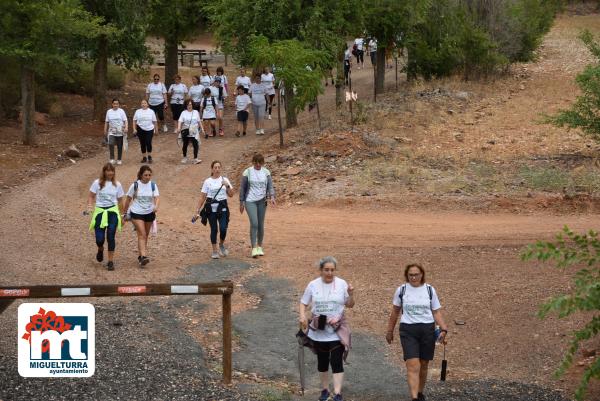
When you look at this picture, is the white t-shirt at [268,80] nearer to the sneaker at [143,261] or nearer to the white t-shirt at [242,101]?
the white t-shirt at [242,101]

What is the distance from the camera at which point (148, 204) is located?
574 inches

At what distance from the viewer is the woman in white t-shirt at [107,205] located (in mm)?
14398

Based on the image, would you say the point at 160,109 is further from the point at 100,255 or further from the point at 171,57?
the point at 100,255

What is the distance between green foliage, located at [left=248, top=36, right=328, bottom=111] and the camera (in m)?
23.4

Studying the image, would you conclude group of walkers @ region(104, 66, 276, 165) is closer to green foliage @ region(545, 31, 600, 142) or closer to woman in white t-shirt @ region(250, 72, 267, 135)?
woman in white t-shirt @ region(250, 72, 267, 135)

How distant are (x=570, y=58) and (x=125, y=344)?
1300 inches

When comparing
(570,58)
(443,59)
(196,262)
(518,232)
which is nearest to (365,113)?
(443,59)

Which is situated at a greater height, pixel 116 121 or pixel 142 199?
pixel 116 121

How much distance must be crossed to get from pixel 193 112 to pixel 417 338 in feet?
45.6

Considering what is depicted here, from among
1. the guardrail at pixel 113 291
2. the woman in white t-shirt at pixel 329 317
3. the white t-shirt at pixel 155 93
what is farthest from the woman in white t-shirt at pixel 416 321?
the white t-shirt at pixel 155 93

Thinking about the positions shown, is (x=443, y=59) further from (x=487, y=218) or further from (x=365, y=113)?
(x=487, y=218)

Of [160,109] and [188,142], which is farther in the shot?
[160,109]

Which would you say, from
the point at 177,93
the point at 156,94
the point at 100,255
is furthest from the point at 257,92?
the point at 100,255

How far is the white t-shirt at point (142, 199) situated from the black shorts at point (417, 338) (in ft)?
19.8
